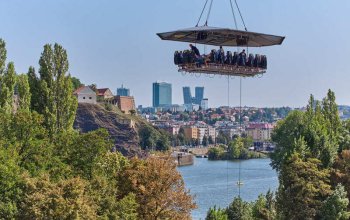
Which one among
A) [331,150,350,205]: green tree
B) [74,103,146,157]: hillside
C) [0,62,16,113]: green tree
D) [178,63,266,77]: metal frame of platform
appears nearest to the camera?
[178,63,266,77]: metal frame of platform

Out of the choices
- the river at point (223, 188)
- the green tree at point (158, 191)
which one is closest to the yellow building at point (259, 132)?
the river at point (223, 188)

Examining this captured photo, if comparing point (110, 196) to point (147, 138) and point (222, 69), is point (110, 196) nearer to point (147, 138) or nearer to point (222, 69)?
point (222, 69)

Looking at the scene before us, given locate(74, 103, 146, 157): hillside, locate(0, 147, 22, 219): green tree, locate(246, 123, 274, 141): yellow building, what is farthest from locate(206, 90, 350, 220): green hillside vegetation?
locate(246, 123, 274, 141): yellow building

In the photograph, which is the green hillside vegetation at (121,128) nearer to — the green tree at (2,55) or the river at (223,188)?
the river at (223,188)

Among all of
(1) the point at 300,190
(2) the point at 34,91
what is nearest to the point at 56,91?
(2) the point at 34,91

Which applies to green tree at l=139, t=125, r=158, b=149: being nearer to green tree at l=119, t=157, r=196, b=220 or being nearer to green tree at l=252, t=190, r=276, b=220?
green tree at l=252, t=190, r=276, b=220
